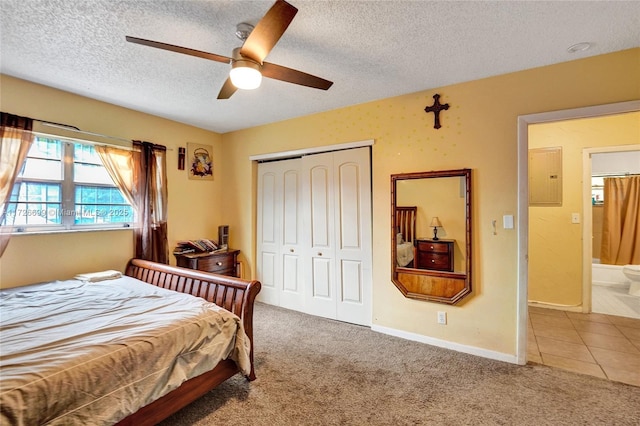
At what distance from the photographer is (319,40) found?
1.99 metres

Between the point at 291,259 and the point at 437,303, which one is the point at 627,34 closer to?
the point at 437,303

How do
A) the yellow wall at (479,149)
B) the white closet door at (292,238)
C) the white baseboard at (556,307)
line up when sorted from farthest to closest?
the white closet door at (292,238)
the white baseboard at (556,307)
the yellow wall at (479,149)

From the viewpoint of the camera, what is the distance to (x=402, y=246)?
2973 millimetres

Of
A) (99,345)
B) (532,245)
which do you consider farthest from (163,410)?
(532,245)

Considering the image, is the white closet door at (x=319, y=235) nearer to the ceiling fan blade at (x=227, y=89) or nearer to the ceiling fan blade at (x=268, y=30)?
the ceiling fan blade at (x=227, y=89)

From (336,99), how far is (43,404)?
307 centimetres

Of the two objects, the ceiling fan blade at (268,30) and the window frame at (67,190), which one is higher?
the ceiling fan blade at (268,30)

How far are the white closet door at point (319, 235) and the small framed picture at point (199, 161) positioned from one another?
5.01ft

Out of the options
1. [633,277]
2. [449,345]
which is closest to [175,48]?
[449,345]

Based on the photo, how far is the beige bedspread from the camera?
1.23 meters

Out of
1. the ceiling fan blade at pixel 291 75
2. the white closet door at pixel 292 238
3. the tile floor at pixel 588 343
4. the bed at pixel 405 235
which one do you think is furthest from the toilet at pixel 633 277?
the ceiling fan blade at pixel 291 75

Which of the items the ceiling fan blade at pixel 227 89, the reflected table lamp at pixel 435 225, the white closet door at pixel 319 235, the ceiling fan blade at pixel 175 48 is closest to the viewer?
the ceiling fan blade at pixel 175 48

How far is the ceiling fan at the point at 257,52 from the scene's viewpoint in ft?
4.49

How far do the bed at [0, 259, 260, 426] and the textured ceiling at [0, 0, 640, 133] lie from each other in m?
1.78
